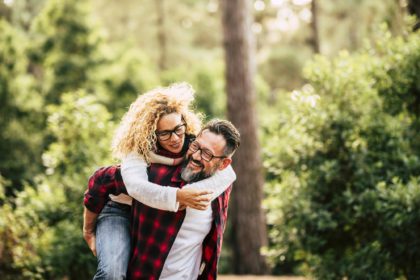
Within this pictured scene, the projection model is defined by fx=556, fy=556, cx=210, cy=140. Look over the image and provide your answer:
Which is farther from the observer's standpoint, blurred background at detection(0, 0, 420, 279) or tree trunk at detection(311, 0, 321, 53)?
tree trunk at detection(311, 0, 321, 53)

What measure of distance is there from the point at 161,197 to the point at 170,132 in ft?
1.72

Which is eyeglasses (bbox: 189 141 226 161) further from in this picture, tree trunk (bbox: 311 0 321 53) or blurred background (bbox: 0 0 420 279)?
tree trunk (bbox: 311 0 321 53)

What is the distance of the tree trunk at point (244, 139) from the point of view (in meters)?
9.91

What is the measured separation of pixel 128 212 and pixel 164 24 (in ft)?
71.3

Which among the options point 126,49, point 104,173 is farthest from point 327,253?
point 126,49

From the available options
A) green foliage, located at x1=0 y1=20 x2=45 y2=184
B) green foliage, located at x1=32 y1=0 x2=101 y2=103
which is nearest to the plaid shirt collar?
green foliage, located at x1=0 y1=20 x2=45 y2=184

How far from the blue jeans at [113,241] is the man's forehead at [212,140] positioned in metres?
0.73

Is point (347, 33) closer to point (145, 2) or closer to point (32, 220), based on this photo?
point (145, 2)

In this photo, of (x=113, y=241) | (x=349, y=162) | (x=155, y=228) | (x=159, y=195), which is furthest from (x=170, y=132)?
(x=349, y=162)

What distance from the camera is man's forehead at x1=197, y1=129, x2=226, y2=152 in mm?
3461

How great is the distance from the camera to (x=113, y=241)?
137 inches

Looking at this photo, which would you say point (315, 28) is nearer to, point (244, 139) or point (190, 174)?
point (244, 139)

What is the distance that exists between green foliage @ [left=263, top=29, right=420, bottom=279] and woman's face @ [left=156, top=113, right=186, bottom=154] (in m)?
2.88

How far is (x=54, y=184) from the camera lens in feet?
25.2
